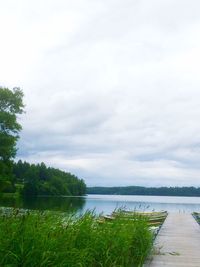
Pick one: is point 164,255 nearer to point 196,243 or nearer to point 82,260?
point 196,243

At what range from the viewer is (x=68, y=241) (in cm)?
646

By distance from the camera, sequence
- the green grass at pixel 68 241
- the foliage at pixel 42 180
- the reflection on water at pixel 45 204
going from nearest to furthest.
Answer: the green grass at pixel 68 241 < the reflection on water at pixel 45 204 < the foliage at pixel 42 180

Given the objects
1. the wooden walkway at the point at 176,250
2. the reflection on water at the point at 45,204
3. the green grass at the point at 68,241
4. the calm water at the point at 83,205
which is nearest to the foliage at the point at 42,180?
the calm water at the point at 83,205

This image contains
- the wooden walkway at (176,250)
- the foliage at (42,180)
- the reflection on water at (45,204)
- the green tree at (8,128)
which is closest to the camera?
the reflection on water at (45,204)

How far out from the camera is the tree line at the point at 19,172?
38.4 meters

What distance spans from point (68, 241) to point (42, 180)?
83.9 meters

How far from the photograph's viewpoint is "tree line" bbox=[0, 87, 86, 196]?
38.4 m

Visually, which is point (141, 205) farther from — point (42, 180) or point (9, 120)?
point (42, 180)

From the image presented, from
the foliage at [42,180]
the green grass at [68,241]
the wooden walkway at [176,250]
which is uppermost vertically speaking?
the foliage at [42,180]

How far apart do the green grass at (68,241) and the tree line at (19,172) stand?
29296 mm

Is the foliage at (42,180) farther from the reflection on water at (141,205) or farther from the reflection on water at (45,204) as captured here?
the reflection on water at (45,204)

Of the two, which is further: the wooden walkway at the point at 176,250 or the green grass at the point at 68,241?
the wooden walkway at the point at 176,250

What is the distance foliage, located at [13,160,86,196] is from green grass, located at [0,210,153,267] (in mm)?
67172

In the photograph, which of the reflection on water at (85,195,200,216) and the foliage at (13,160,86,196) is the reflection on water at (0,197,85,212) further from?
the foliage at (13,160,86,196)
